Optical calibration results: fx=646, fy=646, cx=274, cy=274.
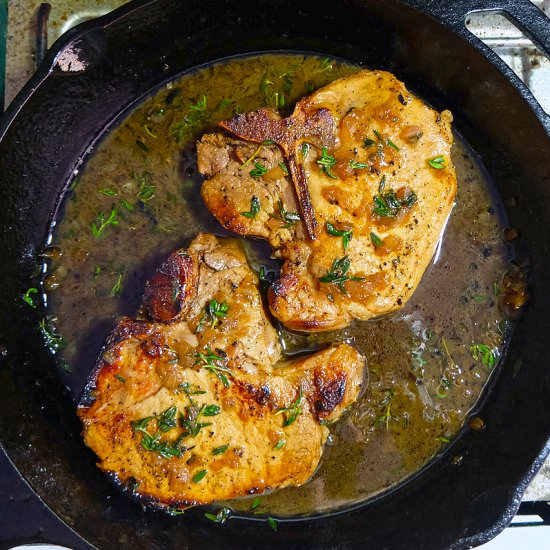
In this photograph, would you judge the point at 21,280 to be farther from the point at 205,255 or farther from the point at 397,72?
the point at 397,72

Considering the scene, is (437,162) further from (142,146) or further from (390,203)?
(142,146)

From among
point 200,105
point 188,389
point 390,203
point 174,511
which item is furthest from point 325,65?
point 174,511

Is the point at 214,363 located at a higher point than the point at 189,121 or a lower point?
lower

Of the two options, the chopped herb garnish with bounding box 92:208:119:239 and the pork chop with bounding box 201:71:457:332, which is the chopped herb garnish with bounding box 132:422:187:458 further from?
the chopped herb garnish with bounding box 92:208:119:239

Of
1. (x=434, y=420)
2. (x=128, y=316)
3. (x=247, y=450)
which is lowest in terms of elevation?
(x=434, y=420)

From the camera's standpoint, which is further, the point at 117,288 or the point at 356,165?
the point at 117,288

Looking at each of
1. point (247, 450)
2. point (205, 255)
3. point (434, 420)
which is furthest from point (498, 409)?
point (205, 255)
